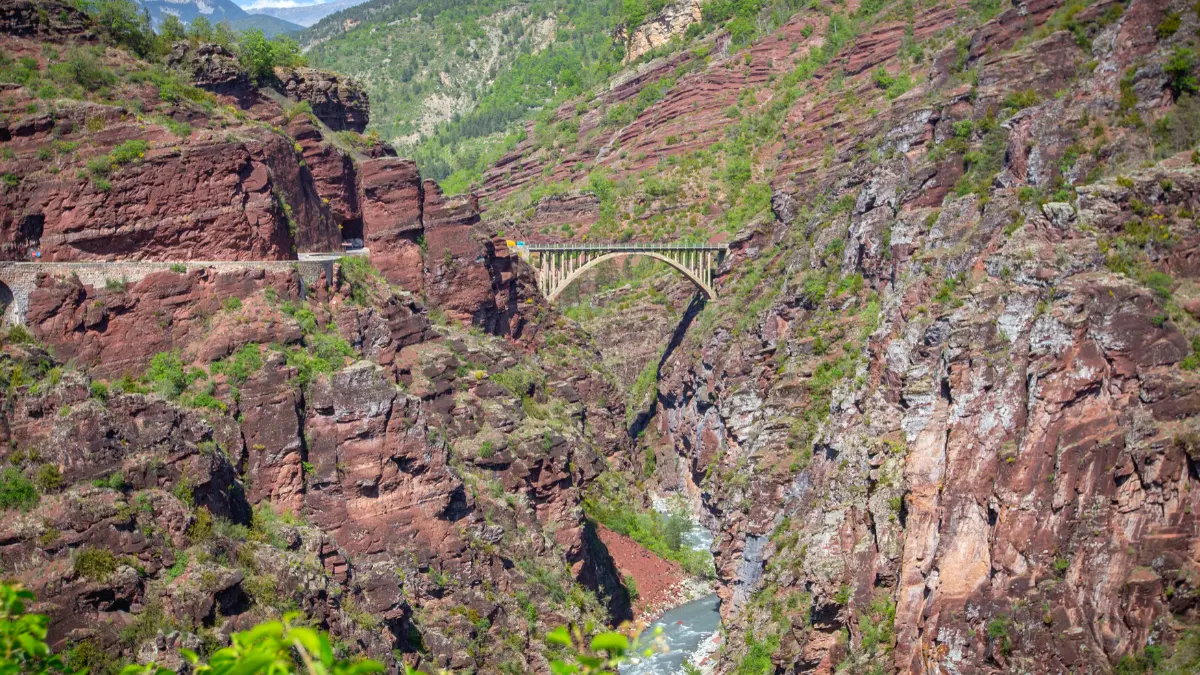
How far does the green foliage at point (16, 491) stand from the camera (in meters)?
38.3

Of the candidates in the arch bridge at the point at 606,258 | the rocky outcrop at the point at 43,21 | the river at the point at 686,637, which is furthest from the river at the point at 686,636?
the rocky outcrop at the point at 43,21

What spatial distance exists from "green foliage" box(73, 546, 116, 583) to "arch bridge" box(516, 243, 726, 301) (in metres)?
69.7

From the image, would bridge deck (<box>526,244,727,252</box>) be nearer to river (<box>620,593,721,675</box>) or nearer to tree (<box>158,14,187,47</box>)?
river (<box>620,593,721,675</box>)

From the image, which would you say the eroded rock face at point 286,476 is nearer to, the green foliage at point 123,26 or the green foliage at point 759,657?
the green foliage at point 759,657

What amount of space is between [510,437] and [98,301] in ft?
89.3

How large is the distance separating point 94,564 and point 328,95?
51.8m

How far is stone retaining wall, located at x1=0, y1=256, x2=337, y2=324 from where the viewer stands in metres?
48.5

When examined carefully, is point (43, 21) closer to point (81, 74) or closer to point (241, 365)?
point (81, 74)

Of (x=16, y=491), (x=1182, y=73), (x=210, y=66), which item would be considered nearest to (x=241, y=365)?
(x=16, y=491)

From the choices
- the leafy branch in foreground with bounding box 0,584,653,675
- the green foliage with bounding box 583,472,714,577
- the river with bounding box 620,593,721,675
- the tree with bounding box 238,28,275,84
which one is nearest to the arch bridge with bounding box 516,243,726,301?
the green foliage with bounding box 583,472,714,577

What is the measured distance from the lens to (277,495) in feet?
Answer: 168

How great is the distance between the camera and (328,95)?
84125mm

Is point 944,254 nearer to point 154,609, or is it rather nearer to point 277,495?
point 277,495

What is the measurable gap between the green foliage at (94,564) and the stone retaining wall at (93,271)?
565 inches
